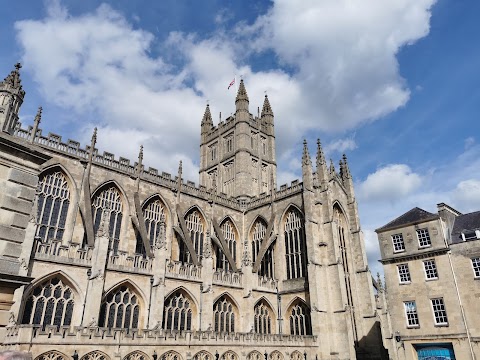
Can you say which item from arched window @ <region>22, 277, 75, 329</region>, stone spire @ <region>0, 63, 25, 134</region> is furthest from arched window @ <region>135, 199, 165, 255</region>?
stone spire @ <region>0, 63, 25, 134</region>

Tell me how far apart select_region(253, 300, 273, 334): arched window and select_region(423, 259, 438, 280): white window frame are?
1120 centimetres

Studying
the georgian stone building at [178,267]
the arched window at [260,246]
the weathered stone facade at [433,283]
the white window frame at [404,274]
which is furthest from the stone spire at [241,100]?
the white window frame at [404,274]

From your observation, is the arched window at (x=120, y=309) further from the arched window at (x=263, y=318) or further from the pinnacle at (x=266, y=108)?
the pinnacle at (x=266, y=108)

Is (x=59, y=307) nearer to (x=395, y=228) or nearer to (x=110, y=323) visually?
(x=110, y=323)

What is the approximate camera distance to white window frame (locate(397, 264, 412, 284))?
25.7 metres

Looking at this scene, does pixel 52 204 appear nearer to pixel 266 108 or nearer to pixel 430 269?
pixel 430 269

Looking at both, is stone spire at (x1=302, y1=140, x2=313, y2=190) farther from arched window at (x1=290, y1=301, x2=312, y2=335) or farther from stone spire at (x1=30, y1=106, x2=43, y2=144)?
stone spire at (x1=30, y1=106, x2=43, y2=144)

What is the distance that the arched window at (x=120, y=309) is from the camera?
65.9ft

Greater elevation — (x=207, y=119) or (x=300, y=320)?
(x=207, y=119)

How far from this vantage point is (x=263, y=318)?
27703 millimetres

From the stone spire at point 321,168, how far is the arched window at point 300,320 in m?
9.40

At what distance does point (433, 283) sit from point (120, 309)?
19.5 metres

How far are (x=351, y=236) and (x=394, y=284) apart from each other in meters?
6.65

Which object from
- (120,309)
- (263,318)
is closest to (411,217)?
(263,318)
